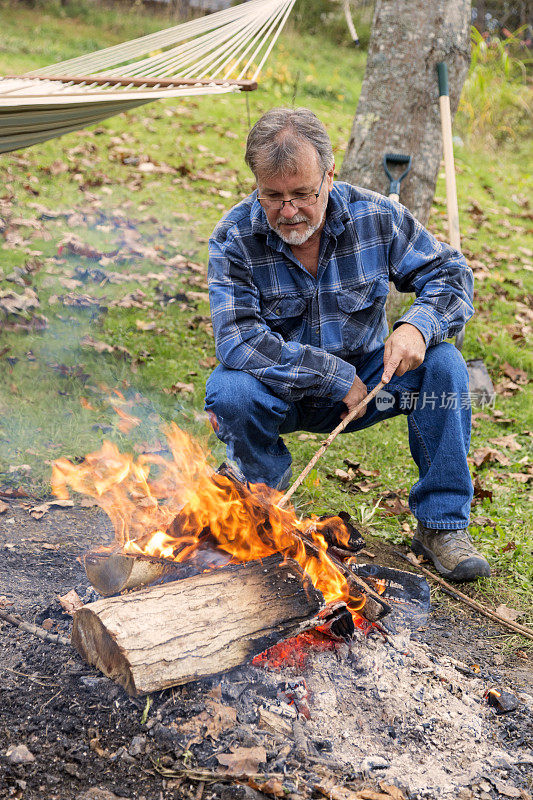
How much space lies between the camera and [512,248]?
277 inches

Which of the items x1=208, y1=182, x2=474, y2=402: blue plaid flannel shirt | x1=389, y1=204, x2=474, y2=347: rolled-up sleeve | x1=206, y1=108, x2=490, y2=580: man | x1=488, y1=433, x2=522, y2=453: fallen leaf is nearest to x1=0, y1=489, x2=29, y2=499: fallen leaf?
x1=206, y1=108, x2=490, y2=580: man

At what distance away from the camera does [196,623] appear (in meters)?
2.02

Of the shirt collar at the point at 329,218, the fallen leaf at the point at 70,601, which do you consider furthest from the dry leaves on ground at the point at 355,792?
the shirt collar at the point at 329,218

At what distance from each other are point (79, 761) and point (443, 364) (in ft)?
6.24

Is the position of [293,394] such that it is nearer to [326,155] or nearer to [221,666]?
[326,155]

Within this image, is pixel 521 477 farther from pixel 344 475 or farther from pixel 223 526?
pixel 223 526

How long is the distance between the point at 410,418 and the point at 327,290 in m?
0.65

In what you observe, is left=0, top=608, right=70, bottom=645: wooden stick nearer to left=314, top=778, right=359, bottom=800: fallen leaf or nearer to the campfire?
the campfire

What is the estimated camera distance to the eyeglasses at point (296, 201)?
102 inches

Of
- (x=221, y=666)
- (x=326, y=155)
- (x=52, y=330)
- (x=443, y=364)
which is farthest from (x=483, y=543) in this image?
(x=52, y=330)

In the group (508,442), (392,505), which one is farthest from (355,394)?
(508,442)

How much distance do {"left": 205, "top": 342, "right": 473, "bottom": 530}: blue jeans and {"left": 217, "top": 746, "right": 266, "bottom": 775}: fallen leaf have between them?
1.23m

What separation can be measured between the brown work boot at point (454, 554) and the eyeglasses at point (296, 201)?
4.76 ft

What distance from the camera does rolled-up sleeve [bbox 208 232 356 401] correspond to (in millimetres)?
2754
